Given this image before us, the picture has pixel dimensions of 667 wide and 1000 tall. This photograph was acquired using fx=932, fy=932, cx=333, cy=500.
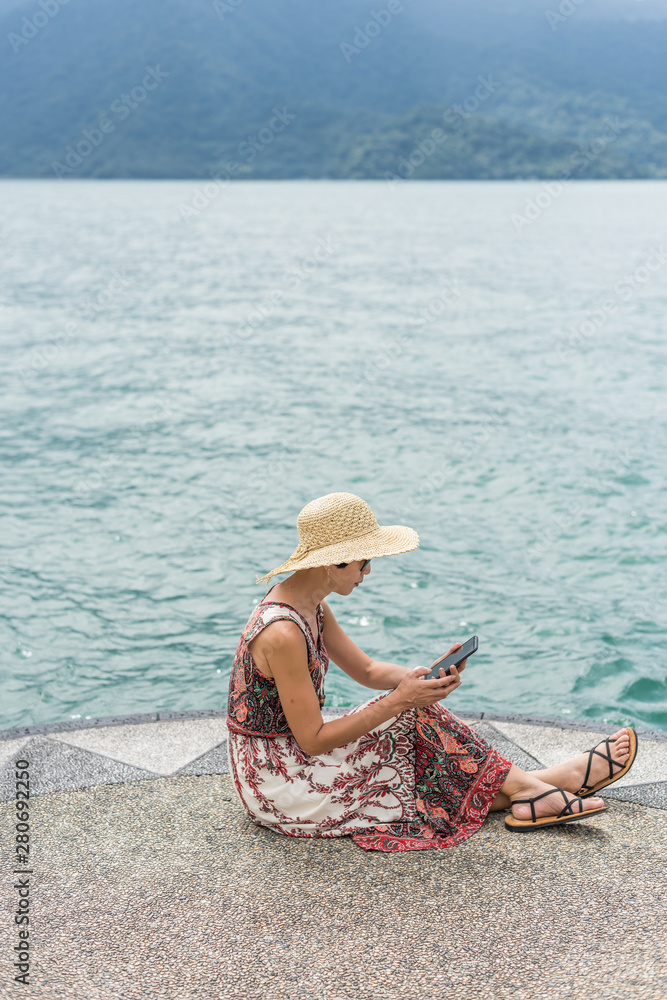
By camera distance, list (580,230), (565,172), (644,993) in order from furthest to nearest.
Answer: (565,172) → (580,230) → (644,993)

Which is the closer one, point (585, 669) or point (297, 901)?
point (297, 901)

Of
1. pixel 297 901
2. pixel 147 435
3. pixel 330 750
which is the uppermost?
pixel 330 750

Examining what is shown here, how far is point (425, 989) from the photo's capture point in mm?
3037

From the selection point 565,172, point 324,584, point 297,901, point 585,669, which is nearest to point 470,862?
point 297,901

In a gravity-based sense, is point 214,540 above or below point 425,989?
below

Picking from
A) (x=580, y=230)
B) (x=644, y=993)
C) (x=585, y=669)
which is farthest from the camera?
(x=580, y=230)

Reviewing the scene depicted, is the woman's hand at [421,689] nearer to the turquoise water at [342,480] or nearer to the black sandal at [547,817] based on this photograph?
the black sandal at [547,817]

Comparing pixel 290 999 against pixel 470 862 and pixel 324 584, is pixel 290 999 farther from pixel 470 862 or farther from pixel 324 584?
pixel 324 584

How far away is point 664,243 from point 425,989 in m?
53.1

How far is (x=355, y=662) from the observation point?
412 centimetres
